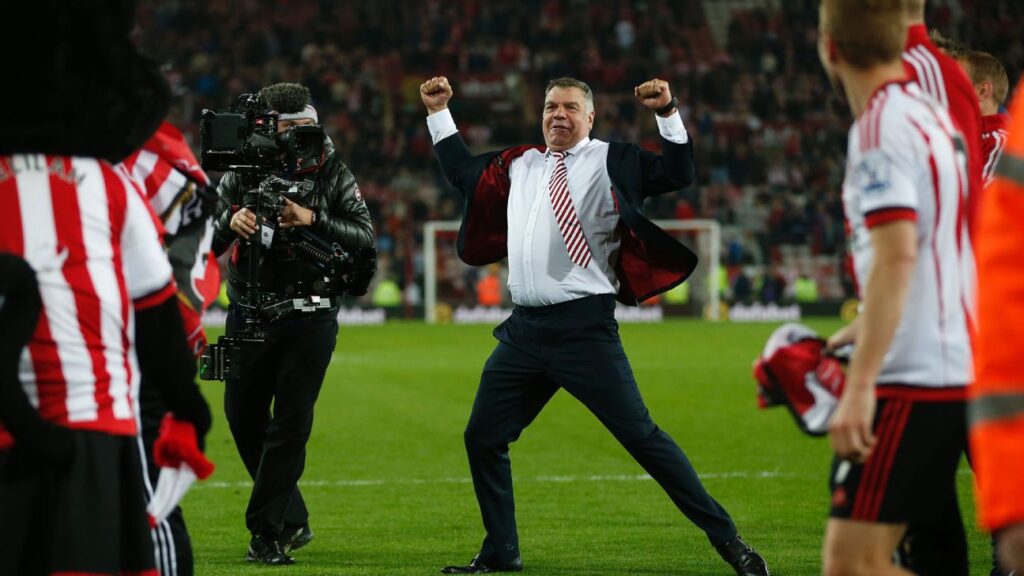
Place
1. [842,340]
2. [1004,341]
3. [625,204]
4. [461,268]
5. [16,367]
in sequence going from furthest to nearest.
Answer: [461,268] → [625,204] → [842,340] → [16,367] → [1004,341]

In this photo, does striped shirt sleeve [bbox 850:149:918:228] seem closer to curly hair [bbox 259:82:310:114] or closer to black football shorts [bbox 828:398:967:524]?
black football shorts [bbox 828:398:967:524]

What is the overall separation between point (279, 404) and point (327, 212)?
938 millimetres

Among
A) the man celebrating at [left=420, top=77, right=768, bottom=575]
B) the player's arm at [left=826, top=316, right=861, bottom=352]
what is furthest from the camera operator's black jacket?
the player's arm at [left=826, top=316, right=861, bottom=352]

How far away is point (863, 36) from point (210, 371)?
384 cm

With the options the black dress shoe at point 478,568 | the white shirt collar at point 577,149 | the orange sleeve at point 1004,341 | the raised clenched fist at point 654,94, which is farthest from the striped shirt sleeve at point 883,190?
the black dress shoe at point 478,568

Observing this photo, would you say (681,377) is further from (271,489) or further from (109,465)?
(109,465)

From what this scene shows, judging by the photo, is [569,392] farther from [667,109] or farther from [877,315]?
[877,315]

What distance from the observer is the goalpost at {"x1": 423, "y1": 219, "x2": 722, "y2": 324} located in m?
31.0

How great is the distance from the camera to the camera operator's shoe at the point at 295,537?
7.10 meters

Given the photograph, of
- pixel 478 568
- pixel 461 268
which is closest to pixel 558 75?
pixel 461 268

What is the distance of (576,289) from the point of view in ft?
21.6

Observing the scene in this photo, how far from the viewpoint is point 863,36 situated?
3.68m

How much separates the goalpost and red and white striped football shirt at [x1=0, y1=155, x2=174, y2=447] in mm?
26841

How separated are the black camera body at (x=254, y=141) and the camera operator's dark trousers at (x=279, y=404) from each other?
74 cm
